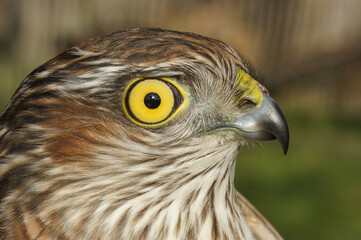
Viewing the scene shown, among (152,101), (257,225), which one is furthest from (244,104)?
(257,225)

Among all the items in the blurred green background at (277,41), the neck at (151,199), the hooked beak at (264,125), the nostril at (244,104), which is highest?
the nostril at (244,104)

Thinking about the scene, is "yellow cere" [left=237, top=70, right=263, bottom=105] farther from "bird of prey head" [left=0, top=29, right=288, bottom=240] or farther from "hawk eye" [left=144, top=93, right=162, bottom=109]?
"hawk eye" [left=144, top=93, right=162, bottom=109]

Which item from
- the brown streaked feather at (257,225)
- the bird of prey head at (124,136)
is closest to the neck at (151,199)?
the bird of prey head at (124,136)

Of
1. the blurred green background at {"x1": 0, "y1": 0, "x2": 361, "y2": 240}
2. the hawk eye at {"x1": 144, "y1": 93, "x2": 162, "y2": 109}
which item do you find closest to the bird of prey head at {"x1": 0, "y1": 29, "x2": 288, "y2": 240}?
the hawk eye at {"x1": 144, "y1": 93, "x2": 162, "y2": 109}

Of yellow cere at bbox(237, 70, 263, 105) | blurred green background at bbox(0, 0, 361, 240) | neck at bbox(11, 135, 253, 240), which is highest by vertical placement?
yellow cere at bbox(237, 70, 263, 105)

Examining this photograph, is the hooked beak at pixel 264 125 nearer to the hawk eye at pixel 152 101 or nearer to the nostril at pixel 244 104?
the nostril at pixel 244 104

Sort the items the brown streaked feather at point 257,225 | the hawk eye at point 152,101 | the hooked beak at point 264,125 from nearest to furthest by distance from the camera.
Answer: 1. the hawk eye at point 152,101
2. the hooked beak at point 264,125
3. the brown streaked feather at point 257,225

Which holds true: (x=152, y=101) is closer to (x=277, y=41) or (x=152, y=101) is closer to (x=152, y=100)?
(x=152, y=100)
